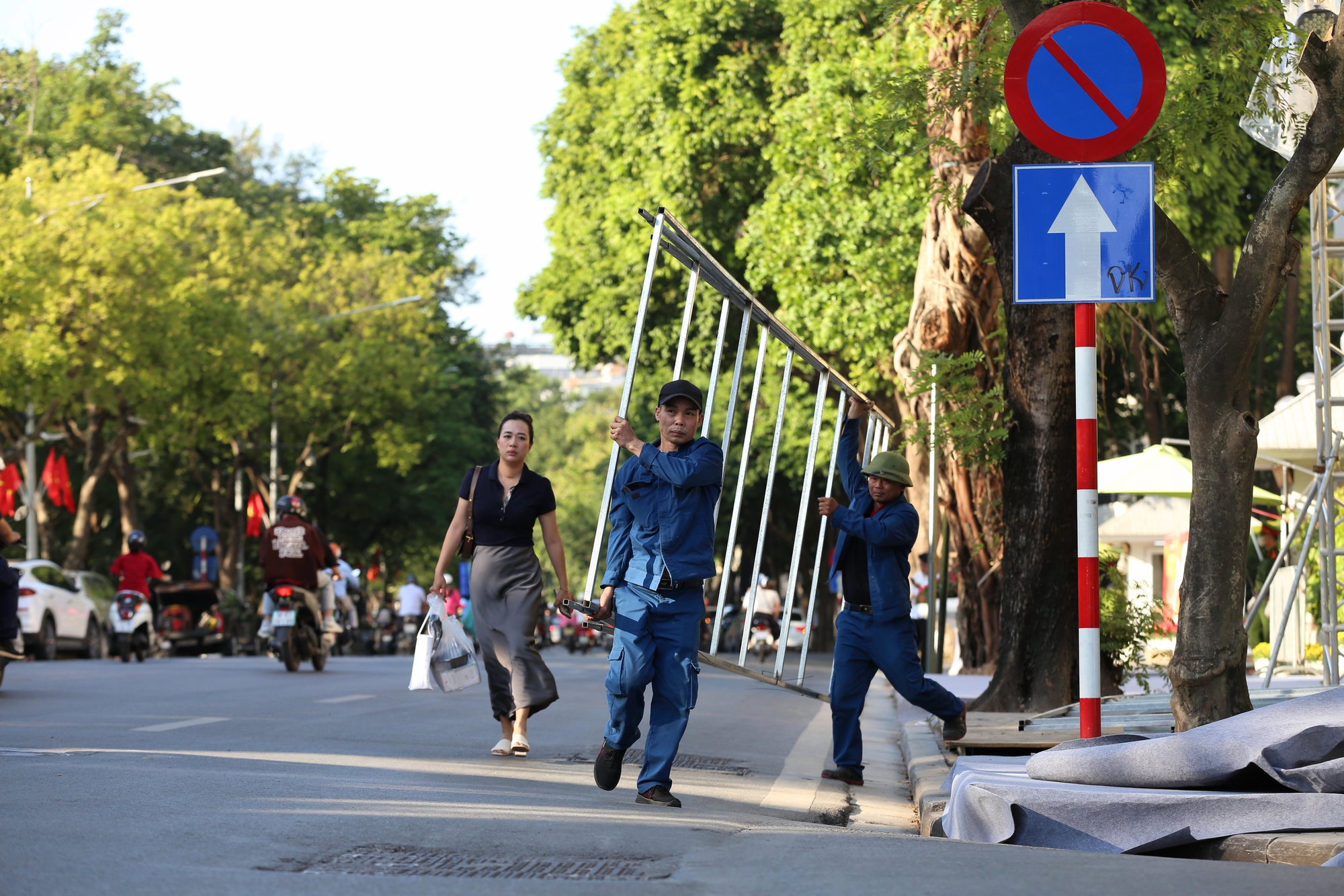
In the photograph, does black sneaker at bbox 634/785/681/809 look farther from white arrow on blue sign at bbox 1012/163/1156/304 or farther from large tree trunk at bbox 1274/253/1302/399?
large tree trunk at bbox 1274/253/1302/399

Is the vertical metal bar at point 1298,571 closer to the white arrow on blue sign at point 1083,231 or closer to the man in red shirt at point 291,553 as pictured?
the white arrow on blue sign at point 1083,231

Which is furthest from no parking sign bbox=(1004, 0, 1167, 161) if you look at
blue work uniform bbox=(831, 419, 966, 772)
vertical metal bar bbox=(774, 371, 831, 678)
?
vertical metal bar bbox=(774, 371, 831, 678)

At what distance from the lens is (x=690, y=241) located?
7676 millimetres

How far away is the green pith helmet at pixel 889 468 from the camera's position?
909cm

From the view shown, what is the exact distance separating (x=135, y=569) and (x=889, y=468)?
1680cm

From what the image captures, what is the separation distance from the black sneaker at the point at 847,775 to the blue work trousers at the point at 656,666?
6.98ft

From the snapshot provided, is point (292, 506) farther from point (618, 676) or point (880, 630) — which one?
point (618, 676)

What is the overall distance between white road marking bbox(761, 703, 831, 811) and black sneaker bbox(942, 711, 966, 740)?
73cm

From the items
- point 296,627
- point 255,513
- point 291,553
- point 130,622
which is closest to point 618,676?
point 291,553

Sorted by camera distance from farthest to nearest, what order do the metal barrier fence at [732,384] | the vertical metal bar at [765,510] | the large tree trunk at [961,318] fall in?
1. the large tree trunk at [961,318]
2. the vertical metal bar at [765,510]
3. the metal barrier fence at [732,384]

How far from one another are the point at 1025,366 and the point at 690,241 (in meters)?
4.84

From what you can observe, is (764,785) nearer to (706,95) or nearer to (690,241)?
(690,241)

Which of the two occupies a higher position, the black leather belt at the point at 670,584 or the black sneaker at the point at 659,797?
the black leather belt at the point at 670,584

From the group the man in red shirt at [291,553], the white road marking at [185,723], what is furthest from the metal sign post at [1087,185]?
the man in red shirt at [291,553]
